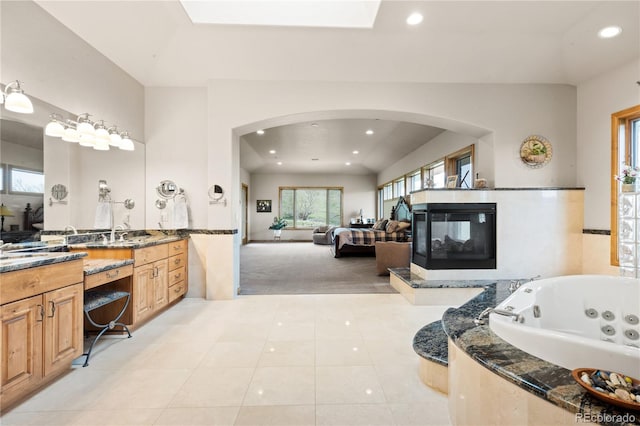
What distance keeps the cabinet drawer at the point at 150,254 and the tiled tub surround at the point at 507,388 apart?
8.84ft

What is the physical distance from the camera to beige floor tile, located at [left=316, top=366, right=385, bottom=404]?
1.70 m

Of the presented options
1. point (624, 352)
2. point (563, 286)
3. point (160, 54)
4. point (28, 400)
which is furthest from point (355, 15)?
point (28, 400)

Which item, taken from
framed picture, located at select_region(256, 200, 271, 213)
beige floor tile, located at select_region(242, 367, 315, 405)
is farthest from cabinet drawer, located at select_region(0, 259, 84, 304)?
framed picture, located at select_region(256, 200, 271, 213)

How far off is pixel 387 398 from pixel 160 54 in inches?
161

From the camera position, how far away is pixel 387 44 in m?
3.22

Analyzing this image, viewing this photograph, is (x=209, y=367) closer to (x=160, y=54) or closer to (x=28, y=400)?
(x=28, y=400)

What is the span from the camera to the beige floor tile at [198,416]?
1.50 metres

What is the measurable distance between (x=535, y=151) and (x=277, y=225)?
8.61m

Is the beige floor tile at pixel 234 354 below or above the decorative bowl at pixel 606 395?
below

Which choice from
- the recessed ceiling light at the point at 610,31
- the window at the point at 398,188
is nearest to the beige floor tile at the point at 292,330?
the recessed ceiling light at the point at 610,31

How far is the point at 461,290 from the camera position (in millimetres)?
3438

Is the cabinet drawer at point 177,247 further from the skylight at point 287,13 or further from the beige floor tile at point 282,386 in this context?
the skylight at point 287,13

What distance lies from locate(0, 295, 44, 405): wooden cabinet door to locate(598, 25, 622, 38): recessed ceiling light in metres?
5.20

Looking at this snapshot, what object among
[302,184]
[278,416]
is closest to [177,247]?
[278,416]
